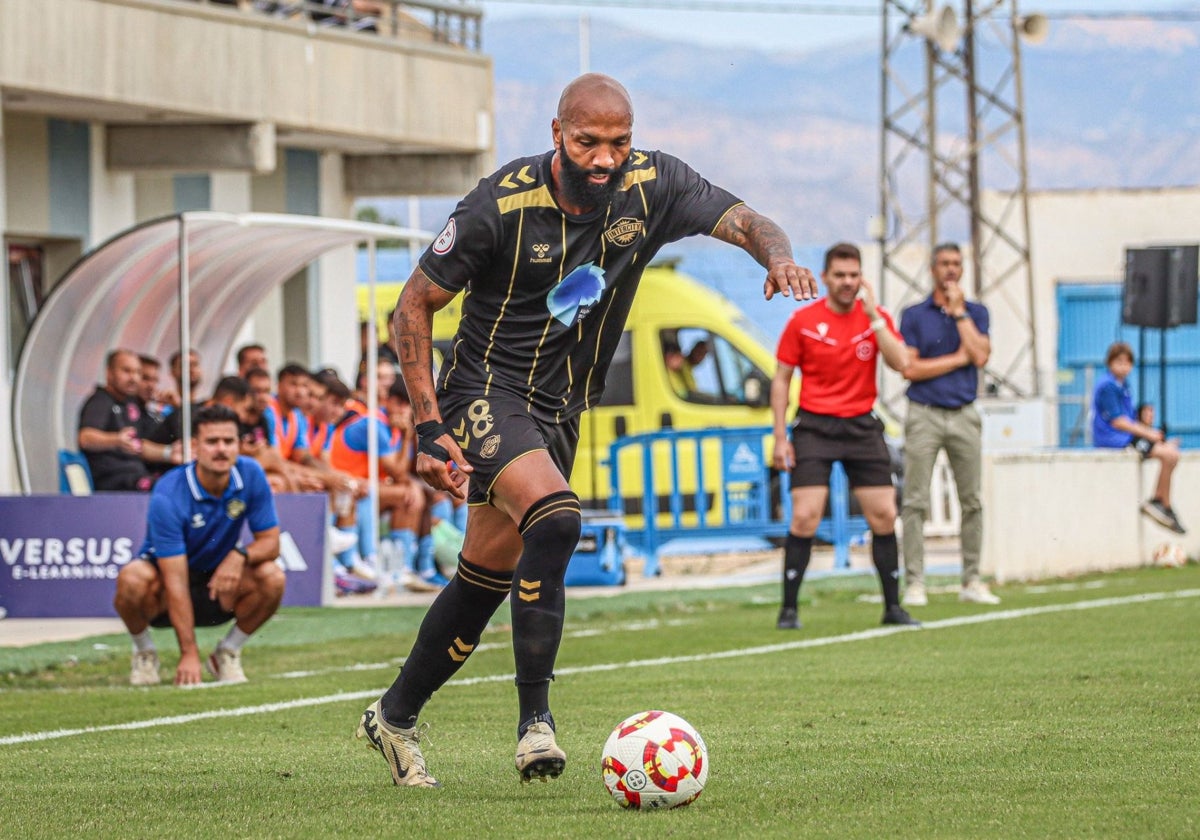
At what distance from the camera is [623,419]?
75.1 feet

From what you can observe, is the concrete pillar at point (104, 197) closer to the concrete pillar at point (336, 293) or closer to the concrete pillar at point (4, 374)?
the concrete pillar at point (4, 374)

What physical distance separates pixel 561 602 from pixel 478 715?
2.55 metres

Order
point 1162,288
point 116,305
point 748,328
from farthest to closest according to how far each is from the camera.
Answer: point 748,328
point 1162,288
point 116,305

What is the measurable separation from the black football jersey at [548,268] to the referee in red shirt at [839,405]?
219 inches

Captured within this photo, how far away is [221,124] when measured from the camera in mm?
20047

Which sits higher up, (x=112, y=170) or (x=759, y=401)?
(x=112, y=170)

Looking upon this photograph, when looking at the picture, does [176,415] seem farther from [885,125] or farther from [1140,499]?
[885,125]

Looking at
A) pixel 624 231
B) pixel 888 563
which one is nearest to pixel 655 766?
pixel 624 231

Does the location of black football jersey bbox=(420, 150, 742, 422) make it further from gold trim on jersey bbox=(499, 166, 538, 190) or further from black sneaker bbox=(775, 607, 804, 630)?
black sneaker bbox=(775, 607, 804, 630)

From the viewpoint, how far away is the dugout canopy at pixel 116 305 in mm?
16016

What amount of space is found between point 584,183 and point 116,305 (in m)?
11.6

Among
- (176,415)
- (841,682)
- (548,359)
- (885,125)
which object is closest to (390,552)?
(176,415)

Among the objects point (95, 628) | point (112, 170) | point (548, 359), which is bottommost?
point (95, 628)

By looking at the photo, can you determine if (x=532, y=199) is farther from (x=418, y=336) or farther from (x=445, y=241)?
(x=418, y=336)
